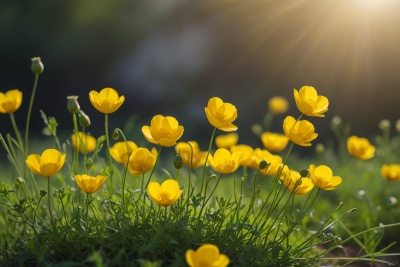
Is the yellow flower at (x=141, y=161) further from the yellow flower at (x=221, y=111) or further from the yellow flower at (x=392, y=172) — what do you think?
the yellow flower at (x=392, y=172)

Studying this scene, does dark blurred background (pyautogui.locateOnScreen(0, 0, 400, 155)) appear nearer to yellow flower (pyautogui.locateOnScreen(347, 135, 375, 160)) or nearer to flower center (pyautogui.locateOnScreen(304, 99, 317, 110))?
yellow flower (pyautogui.locateOnScreen(347, 135, 375, 160))

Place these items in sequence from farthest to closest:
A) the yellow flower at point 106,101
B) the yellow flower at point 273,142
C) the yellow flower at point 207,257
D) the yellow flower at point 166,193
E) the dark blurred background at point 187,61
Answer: the dark blurred background at point 187,61, the yellow flower at point 273,142, the yellow flower at point 106,101, the yellow flower at point 166,193, the yellow flower at point 207,257

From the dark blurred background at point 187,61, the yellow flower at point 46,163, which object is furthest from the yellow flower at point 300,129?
the dark blurred background at point 187,61

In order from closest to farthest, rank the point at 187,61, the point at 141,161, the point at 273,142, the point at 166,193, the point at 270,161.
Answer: the point at 166,193 → the point at 141,161 → the point at 270,161 → the point at 273,142 → the point at 187,61

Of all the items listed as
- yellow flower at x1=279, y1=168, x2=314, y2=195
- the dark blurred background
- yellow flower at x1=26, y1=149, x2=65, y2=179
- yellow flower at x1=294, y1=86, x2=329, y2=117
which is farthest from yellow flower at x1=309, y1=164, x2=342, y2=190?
the dark blurred background

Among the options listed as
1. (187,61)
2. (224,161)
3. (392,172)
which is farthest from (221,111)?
(187,61)

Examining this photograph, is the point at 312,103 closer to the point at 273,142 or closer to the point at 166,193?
the point at 273,142
